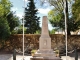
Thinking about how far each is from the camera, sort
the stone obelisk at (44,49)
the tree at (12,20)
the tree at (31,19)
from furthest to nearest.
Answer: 1. the tree at (31,19)
2. the tree at (12,20)
3. the stone obelisk at (44,49)

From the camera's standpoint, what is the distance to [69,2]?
88.6 feet

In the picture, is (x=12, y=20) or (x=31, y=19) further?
(x=31, y=19)

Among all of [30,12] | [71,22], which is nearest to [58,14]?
[71,22]

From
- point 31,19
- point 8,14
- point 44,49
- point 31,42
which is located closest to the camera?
point 44,49

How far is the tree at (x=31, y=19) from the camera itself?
32375mm

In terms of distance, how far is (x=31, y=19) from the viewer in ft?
109

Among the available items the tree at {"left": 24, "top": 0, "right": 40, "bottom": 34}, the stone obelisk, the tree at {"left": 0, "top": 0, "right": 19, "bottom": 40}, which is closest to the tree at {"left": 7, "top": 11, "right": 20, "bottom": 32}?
the tree at {"left": 0, "top": 0, "right": 19, "bottom": 40}

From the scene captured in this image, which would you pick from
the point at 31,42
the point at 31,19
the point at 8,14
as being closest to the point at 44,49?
the point at 31,42

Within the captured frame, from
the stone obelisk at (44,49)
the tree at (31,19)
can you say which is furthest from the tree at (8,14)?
the stone obelisk at (44,49)

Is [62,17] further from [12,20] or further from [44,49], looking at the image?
[44,49]

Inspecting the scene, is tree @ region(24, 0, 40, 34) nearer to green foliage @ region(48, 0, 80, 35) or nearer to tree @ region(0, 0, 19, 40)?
green foliage @ region(48, 0, 80, 35)

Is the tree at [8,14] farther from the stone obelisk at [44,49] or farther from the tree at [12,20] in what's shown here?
the stone obelisk at [44,49]

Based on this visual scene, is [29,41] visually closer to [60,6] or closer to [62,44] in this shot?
[62,44]

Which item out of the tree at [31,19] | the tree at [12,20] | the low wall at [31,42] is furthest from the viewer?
the tree at [31,19]
